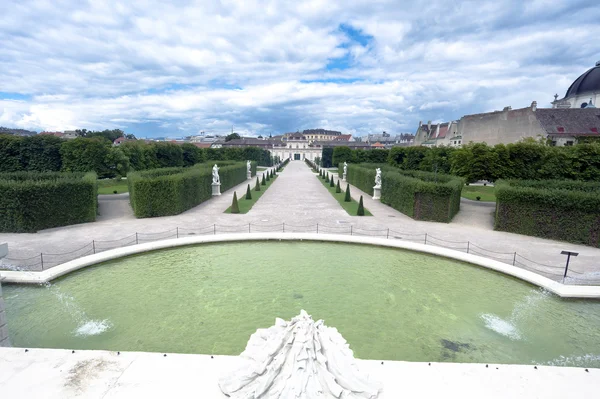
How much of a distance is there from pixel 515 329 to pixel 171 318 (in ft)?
30.8

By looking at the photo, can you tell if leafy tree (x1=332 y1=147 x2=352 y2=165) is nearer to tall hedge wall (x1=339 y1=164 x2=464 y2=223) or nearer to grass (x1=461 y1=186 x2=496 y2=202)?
grass (x1=461 y1=186 x2=496 y2=202)

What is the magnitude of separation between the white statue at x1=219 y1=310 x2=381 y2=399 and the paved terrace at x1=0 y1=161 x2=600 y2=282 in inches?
446

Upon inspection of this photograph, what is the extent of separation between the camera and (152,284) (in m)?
A: 11.1

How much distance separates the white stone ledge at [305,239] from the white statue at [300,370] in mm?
9227

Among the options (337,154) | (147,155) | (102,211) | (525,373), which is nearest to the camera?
(525,373)

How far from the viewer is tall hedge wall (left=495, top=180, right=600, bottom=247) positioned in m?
16.4

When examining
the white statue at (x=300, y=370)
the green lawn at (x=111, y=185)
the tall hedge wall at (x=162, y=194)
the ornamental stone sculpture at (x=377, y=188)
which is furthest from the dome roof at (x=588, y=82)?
the white statue at (x=300, y=370)

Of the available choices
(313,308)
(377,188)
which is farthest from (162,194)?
(377,188)

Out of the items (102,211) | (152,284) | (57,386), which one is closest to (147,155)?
(102,211)

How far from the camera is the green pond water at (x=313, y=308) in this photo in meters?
7.81

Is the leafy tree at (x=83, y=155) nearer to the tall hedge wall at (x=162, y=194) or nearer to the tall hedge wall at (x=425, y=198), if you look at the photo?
the tall hedge wall at (x=162, y=194)

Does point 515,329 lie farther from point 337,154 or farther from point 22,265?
point 337,154

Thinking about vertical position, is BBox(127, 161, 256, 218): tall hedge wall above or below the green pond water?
above

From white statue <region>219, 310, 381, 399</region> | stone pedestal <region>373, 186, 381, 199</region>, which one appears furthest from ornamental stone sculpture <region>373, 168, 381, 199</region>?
white statue <region>219, 310, 381, 399</region>
